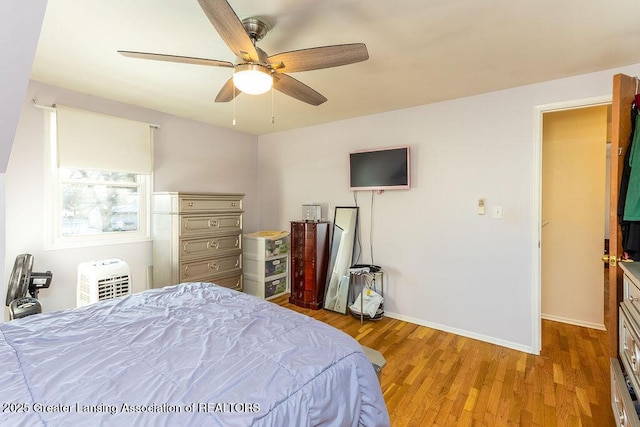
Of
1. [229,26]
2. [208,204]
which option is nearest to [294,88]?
[229,26]

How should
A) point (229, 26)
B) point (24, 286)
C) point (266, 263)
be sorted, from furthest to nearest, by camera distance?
point (266, 263), point (24, 286), point (229, 26)

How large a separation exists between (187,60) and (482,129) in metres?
2.55

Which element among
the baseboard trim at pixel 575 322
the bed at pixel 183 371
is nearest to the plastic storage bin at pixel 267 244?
the bed at pixel 183 371

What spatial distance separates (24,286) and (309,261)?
8.35ft

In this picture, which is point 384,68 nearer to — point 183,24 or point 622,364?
point 183,24

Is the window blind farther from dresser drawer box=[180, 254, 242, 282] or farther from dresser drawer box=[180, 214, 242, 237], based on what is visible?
dresser drawer box=[180, 254, 242, 282]

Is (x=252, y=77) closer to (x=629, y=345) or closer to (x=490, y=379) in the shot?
(x=629, y=345)

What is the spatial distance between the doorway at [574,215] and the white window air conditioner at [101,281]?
3961 millimetres

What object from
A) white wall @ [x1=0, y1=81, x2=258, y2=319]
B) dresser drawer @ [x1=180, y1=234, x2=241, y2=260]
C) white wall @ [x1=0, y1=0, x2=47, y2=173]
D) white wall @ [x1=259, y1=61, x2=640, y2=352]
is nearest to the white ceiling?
white wall @ [x1=259, y1=61, x2=640, y2=352]

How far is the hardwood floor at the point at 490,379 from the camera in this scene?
6.03 ft

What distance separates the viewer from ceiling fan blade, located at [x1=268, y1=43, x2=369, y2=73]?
1.53m

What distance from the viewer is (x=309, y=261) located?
12.2ft

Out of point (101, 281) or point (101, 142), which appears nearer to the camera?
point (101, 281)

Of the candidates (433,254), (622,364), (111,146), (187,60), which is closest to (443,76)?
(433,254)
